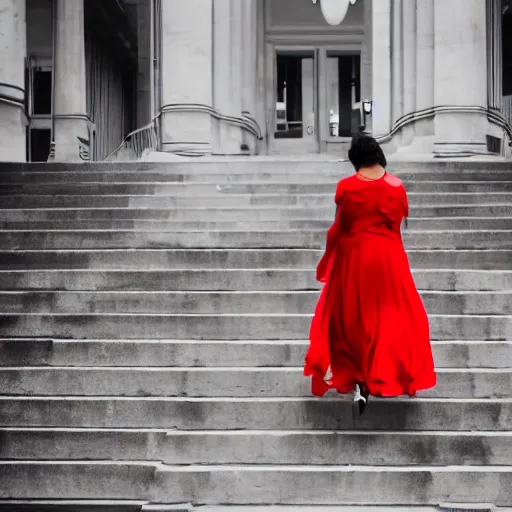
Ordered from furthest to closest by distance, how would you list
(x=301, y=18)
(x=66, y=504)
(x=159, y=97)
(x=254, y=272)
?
1. (x=301, y=18)
2. (x=159, y=97)
3. (x=254, y=272)
4. (x=66, y=504)

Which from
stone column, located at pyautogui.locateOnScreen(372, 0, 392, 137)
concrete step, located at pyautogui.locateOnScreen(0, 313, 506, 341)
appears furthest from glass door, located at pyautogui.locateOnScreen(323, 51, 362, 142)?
concrete step, located at pyautogui.locateOnScreen(0, 313, 506, 341)

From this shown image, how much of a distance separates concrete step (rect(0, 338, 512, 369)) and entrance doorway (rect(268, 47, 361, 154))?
554 inches

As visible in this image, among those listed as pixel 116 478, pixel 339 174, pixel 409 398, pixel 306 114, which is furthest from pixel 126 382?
pixel 306 114

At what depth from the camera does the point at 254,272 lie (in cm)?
787

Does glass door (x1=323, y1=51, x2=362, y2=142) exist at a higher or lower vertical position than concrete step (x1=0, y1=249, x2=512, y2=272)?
higher

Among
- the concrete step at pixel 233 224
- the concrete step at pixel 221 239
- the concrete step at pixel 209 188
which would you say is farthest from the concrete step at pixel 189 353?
the concrete step at pixel 209 188

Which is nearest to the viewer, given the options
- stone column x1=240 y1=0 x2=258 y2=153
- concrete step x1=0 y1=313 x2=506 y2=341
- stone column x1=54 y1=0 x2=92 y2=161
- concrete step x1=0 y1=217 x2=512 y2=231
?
concrete step x1=0 y1=313 x2=506 y2=341

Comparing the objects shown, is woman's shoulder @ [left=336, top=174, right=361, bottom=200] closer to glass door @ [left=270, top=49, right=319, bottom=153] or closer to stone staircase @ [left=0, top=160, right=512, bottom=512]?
stone staircase @ [left=0, top=160, right=512, bottom=512]

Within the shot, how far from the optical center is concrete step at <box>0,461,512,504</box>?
5.79 m

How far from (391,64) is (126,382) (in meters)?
11.1

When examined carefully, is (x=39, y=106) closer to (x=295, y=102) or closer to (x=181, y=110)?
(x=295, y=102)

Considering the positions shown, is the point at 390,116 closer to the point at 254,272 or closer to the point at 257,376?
the point at 254,272

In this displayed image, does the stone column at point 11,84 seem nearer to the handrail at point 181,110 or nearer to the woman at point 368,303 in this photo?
the handrail at point 181,110

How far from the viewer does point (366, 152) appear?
20.1 feet
